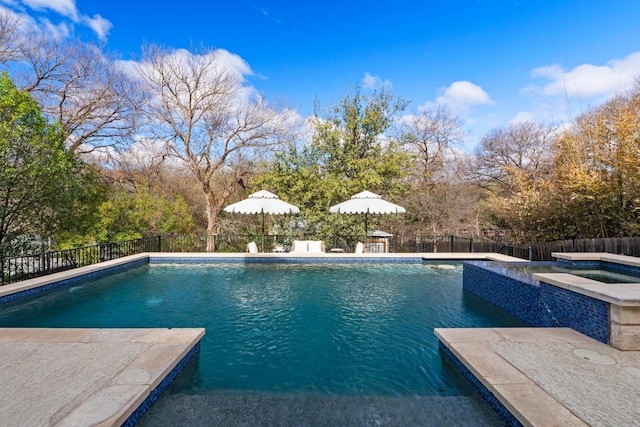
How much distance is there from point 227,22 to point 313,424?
17.4 metres

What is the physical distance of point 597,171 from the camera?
33.2ft

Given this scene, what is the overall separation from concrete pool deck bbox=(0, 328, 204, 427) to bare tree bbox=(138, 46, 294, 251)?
10103 mm

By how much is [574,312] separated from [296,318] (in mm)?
3957

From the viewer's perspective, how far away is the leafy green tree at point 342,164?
13.6 meters

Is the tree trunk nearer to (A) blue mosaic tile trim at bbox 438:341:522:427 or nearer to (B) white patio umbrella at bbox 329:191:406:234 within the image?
(B) white patio umbrella at bbox 329:191:406:234

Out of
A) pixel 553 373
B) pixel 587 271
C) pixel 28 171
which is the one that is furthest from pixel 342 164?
pixel 553 373

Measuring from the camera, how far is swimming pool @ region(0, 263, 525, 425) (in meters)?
3.29

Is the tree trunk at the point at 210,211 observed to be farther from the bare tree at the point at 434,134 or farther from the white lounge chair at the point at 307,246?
the bare tree at the point at 434,134

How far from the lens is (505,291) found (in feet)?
19.8

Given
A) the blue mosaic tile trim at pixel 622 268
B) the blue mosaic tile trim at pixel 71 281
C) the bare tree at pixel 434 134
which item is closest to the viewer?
the blue mosaic tile trim at pixel 71 281

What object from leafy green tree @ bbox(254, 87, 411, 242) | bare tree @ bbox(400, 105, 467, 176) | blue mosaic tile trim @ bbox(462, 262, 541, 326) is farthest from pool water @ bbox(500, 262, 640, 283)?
bare tree @ bbox(400, 105, 467, 176)

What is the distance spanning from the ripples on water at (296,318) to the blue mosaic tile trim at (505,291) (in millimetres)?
227

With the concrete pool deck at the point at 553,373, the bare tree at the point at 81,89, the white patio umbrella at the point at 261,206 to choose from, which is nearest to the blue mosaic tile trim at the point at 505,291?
the concrete pool deck at the point at 553,373

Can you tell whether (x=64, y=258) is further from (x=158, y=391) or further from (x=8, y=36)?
(x=8, y=36)
